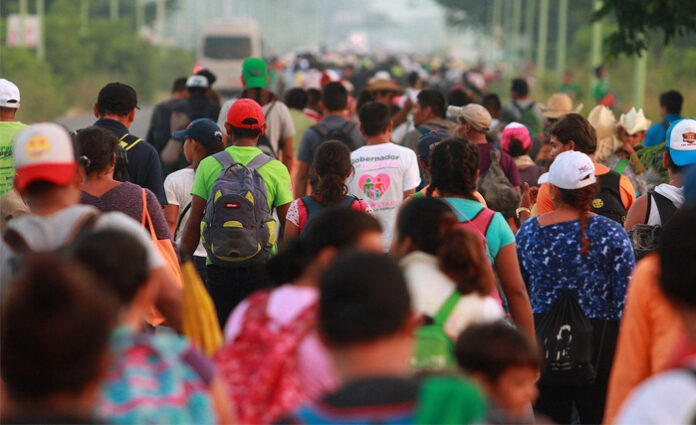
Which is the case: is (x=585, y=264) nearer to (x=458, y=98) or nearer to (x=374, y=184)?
(x=374, y=184)

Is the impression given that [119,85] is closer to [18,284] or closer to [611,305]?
[611,305]

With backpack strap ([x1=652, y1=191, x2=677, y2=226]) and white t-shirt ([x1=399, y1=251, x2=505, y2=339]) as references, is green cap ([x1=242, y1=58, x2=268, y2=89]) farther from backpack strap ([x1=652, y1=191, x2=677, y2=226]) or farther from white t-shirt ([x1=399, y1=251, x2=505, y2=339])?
white t-shirt ([x1=399, y1=251, x2=505, y2=339])

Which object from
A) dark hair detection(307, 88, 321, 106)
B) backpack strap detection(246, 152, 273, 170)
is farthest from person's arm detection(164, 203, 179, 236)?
dark hair detection(307, 88, 321, 106)

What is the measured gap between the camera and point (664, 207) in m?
6.20

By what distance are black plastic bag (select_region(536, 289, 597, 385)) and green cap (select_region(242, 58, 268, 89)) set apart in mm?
5853

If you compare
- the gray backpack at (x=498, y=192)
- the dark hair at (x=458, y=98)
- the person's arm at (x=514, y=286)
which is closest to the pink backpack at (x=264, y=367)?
the person's arm at (x=514, y=286)

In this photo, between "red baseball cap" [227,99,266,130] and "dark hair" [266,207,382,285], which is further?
"red baseball cap" [227,99,266,130]

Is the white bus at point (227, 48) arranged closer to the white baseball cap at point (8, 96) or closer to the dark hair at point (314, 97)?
the dark hair at point (314, 97)

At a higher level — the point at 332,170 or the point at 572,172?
the point at 572,172

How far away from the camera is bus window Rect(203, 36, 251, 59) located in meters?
42.3

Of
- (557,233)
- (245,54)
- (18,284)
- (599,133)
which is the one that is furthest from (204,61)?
(18,284)

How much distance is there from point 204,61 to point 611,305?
124 feet

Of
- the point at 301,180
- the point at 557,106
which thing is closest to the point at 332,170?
the point at 301,180

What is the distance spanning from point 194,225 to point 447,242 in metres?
3.06
